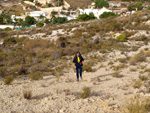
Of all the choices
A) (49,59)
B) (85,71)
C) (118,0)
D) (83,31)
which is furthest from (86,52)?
(118,0)

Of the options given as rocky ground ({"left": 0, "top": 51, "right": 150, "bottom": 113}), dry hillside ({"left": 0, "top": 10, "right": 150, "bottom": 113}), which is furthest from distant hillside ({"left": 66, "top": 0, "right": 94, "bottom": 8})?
rocky ground ({"left": 0, "top": 51, "right": 150, "bottom": 113})

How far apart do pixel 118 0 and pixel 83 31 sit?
268 feet

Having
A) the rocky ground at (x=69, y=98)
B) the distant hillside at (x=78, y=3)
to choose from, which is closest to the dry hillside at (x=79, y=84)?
Result: the rocky ground at (x=69, y=98)

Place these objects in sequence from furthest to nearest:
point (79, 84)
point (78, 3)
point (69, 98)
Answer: point (78, 3) < point (79, 84) < point (69, 98)

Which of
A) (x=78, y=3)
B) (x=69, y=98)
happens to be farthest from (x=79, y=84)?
(x=78, y=3)

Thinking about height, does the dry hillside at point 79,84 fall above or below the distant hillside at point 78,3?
below

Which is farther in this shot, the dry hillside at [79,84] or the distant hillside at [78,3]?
the distant hillside at [78,3]

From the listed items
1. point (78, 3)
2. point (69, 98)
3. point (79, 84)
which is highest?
point (78, 3)

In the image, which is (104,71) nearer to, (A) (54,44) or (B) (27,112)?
(B) (27,112)

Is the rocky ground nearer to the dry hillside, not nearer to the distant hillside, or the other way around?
the dry hillside

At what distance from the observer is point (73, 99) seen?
4543 millimetres

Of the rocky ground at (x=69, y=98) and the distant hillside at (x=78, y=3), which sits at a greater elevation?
the distant hillside at (x=78, y=3)

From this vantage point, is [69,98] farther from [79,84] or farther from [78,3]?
[78,3]

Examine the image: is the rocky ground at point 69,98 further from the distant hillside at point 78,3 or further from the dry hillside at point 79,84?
the distant hillside at point 78,3
